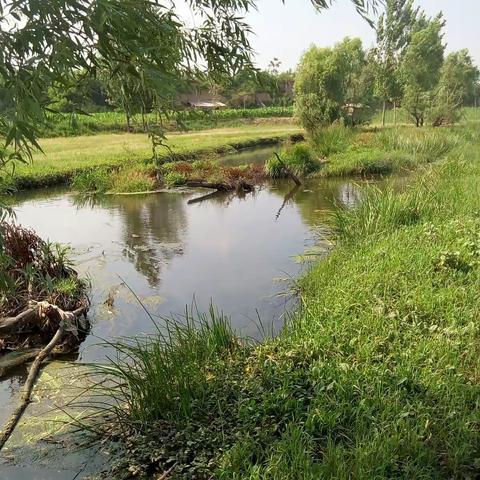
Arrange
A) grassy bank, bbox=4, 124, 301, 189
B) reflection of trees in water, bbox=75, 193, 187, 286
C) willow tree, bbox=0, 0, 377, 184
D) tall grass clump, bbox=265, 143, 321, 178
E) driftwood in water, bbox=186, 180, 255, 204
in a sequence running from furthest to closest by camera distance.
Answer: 1. tall grass clump, bbox=265, 143, 321, 178
2. grassy bank, bbox=4, 124, 301, 189
3. driftwood in water, bbox=186, 180, 255, 204
4. reflection of trees in water, bbox=75, 193, 187, 286
5. willow tree, bbox=0, 0, 377, 184

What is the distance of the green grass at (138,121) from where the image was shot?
2.09 metres

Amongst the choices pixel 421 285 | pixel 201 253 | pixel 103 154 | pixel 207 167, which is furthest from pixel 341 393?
pixel 103 154

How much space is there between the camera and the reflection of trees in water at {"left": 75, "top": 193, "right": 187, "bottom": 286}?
357 inches

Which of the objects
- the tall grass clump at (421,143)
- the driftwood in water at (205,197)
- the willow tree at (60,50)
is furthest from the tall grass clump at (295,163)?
the willow tree at (60,50)

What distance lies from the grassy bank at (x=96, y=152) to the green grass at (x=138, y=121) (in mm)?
986

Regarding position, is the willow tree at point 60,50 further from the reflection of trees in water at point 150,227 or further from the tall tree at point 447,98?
the tall tree at point 447,98

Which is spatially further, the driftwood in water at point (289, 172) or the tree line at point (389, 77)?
the tree line at point (389, 77)

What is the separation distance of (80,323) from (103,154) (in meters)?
15.1

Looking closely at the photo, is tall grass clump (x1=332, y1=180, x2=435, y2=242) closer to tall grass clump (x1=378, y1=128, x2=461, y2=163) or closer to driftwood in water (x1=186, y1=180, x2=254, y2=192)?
driftwood in water (x1=186, y1=180, x2=254, y2=192)

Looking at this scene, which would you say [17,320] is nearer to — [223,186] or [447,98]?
[223,186]

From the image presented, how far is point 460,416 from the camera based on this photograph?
10.6ft

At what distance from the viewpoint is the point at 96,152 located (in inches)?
822

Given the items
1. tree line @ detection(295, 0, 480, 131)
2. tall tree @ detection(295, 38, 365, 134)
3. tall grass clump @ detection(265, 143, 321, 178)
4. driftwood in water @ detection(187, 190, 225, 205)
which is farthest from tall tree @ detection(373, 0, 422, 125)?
driftwood in water @ detection(187, 190, 225, 205)

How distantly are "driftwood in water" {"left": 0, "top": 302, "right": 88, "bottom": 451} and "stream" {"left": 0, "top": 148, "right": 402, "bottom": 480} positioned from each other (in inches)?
3.9
